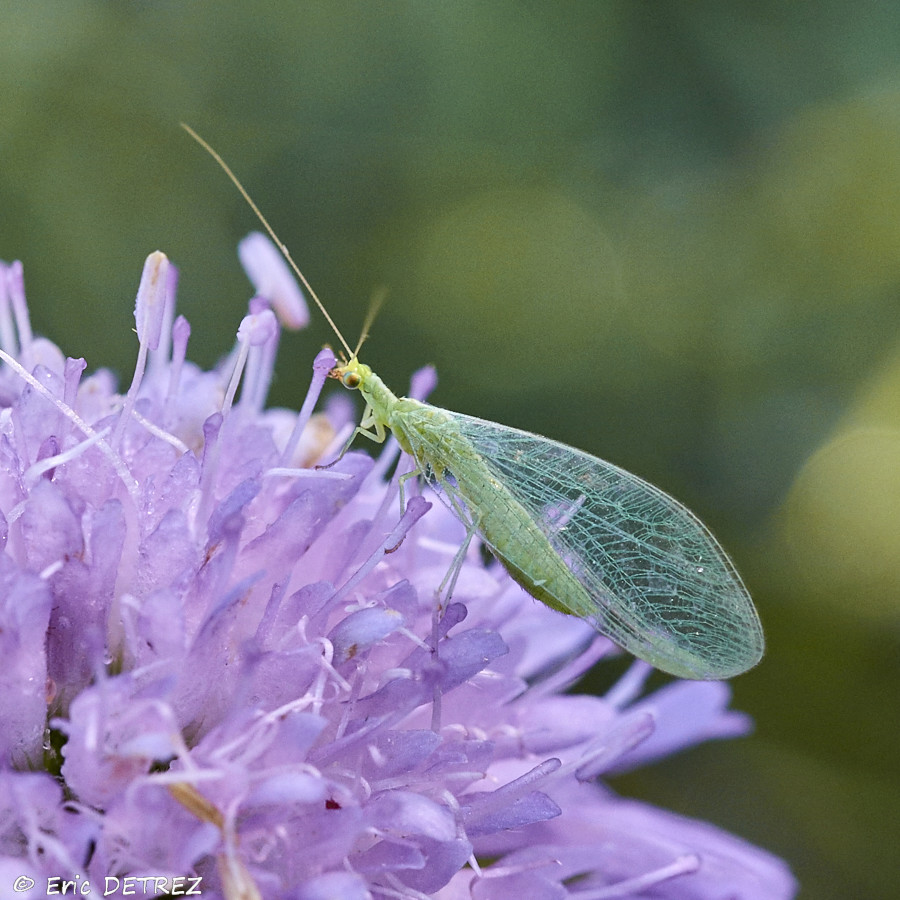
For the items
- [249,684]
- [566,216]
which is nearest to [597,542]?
[249,684]

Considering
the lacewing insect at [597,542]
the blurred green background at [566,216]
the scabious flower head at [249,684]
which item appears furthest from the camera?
the blurred green background at [566,216]

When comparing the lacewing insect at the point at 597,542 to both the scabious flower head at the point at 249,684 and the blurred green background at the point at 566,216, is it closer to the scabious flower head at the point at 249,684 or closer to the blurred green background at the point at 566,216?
the scabious flower head at the point at 249,684

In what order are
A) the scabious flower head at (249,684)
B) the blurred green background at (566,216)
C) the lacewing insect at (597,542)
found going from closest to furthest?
the scabious flower head at (249,684), the lacewing insect at (597,542), the blurred green background at (566,216)

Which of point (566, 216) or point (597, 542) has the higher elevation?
point (566, 216)

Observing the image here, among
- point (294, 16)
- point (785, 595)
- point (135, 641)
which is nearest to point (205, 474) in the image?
point (135, 641)

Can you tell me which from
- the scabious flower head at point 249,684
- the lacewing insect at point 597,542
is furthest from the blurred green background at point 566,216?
the scabious flower head at point 249,684

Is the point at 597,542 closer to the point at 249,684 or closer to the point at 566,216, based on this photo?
the point at 249,684
